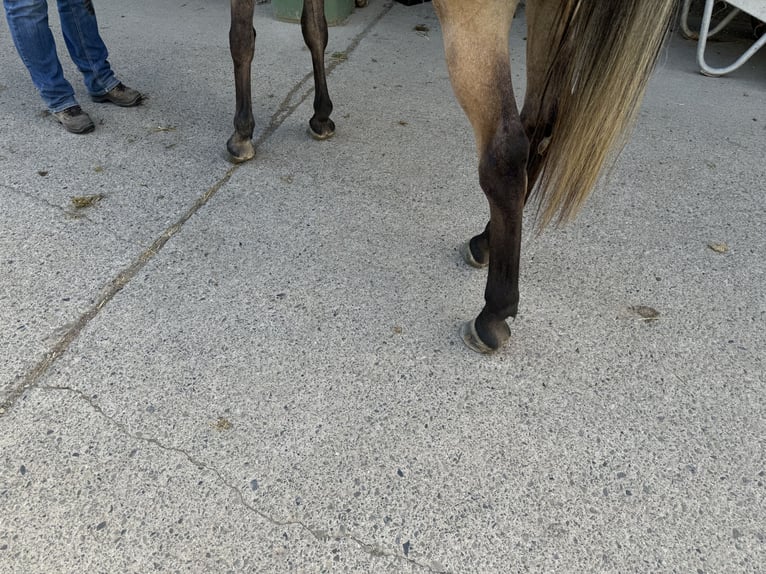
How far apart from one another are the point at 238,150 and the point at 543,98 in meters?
1.50

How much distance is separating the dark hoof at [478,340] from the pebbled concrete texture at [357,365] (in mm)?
36

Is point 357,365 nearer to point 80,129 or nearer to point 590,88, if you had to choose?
point 590,88

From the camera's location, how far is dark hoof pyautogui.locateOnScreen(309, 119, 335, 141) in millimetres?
2869

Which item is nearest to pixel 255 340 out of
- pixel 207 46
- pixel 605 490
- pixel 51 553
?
pixel 51 553

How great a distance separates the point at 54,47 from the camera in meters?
2.73

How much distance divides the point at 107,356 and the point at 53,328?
9.1 inches

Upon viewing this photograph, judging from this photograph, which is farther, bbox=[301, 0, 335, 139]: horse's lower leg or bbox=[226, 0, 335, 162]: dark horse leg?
bbox=[301, 0, 335, 139]: horse's lower leg

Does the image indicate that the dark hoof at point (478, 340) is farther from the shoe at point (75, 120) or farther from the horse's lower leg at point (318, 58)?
the shoe at point (75, 120)

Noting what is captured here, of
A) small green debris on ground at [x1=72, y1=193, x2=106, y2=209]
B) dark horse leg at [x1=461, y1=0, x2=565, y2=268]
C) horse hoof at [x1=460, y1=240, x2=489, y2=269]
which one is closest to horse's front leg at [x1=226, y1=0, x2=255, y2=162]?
small green debris on ground at [x1=72, y1=193, x2=106, y2=209]

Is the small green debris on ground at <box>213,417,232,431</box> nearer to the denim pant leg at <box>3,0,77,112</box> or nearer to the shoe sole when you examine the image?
the shoe sole

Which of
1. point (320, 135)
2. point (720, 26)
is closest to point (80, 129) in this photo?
point (320, 135)

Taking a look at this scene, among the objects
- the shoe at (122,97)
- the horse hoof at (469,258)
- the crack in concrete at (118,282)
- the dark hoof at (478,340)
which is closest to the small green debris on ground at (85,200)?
the crack in concrete at (118,282)

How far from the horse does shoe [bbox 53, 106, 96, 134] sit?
2.09 metres

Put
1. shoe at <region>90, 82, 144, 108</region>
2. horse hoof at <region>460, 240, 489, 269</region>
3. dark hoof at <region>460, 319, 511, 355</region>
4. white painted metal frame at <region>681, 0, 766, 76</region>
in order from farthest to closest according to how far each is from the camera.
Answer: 1. white painted metal frame at <region>681, 0, 766, 76</region>
2. shoe at <region>90, 82, 144, 108</region>
3. horse hoof at <region>460, 240, 489, 269</region>
4. dark hoof at <region>460, 319, 511, 355</region>
